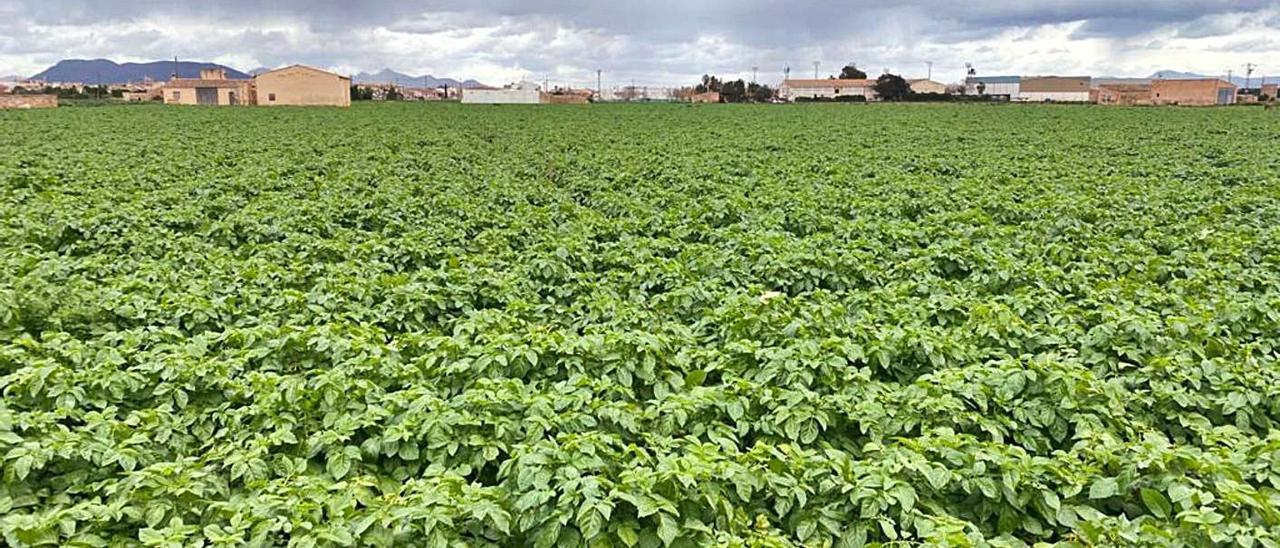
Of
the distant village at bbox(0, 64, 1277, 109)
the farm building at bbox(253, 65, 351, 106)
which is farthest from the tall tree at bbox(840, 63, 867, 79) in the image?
the farm building at bbox(253, 65, 351, 106)

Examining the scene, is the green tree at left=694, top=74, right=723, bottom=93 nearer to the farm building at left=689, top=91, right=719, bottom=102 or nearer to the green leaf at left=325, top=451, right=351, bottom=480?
the farm building at left=689, top=91, right=719, bottom=102

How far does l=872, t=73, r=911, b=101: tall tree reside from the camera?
10412 cm

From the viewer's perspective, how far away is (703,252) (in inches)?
367

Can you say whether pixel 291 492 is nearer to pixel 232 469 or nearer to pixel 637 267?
pixel 232 469

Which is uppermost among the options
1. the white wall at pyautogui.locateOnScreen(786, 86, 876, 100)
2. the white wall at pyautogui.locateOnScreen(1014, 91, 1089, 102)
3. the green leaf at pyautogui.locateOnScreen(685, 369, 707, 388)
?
the white wall at pyautogui.locateOnScreen(786, 86, 876, 100)

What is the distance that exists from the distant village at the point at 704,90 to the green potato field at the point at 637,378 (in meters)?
65.3

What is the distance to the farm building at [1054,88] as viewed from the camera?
11444 cm

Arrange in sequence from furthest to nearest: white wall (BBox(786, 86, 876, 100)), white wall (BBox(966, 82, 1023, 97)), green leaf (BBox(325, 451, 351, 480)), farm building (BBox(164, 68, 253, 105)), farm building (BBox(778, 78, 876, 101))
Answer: white wall (BBox(966, 82, 1023, 97)) → farm building (BBox(778, 78, 876, 101)) → white wall (BBox(786, 86, 876, 100)) → farm building (BBox(164, 68, 253, 105)) → green leaf (BBox(325, 451, 351, 480))

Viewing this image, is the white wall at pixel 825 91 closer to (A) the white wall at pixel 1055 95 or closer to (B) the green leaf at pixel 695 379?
(A) the white wall at pixel 1055 95

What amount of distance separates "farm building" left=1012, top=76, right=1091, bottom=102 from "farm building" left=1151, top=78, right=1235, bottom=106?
9.38 m

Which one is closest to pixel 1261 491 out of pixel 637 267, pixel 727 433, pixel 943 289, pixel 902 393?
pixel 902 393

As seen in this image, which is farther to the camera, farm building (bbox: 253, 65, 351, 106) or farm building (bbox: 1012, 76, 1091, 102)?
farm building (bbox: 1012, 76, 1091, 102)

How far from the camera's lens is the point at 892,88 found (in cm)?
10650

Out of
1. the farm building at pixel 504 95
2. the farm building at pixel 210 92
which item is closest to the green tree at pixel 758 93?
the farm building at pixel 504 95
